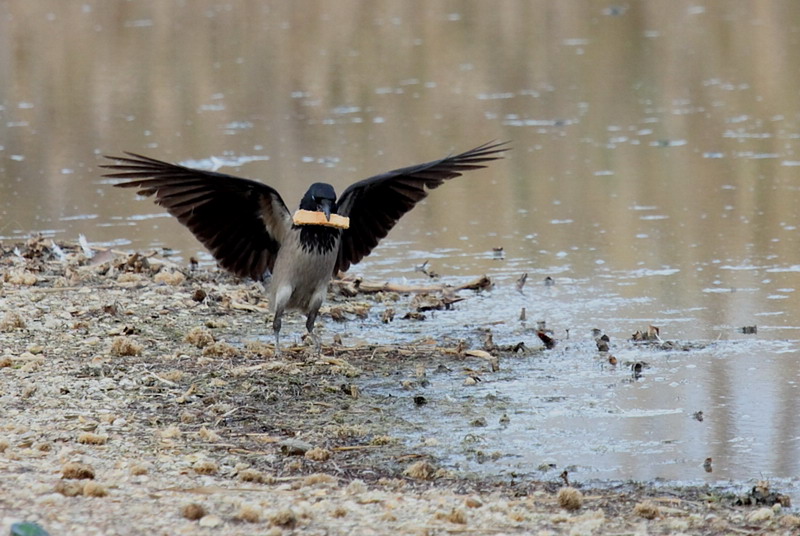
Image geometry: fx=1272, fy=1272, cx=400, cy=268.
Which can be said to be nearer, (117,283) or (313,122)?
(117,283)

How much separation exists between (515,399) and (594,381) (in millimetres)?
587

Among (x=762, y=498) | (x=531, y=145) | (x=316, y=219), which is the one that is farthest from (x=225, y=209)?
(x=531, y=145)

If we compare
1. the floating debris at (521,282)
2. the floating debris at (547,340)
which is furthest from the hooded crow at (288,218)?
the floating debris at (521,282)

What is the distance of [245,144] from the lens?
51.6 feet

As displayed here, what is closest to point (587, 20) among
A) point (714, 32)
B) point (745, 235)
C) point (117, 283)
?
point (714, 32)

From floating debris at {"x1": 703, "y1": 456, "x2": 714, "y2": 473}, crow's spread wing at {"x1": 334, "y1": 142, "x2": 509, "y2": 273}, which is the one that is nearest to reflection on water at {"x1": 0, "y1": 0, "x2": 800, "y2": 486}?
floating debris at {"x1": 703, "y1": 456, "x2": 714, "y2": 473}

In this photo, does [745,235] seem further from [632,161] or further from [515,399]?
[515,399]

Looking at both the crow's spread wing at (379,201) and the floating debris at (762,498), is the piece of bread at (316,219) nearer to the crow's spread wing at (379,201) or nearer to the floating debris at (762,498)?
the crow's spread wing at (379,201)

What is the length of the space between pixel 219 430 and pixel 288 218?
85.7 inches

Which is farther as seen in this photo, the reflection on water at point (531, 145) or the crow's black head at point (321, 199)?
the reflection on water at point (531, 145)

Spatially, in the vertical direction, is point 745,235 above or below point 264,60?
below

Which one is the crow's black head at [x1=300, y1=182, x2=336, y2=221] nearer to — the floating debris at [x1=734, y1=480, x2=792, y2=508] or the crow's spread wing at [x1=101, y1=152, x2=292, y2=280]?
the crow's spread wing at [x1=101, y1=152, x2=292, y2=280]

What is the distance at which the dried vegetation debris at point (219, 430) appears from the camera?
4.71 metres

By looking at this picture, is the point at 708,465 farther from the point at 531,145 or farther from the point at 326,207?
the point at 531,145
